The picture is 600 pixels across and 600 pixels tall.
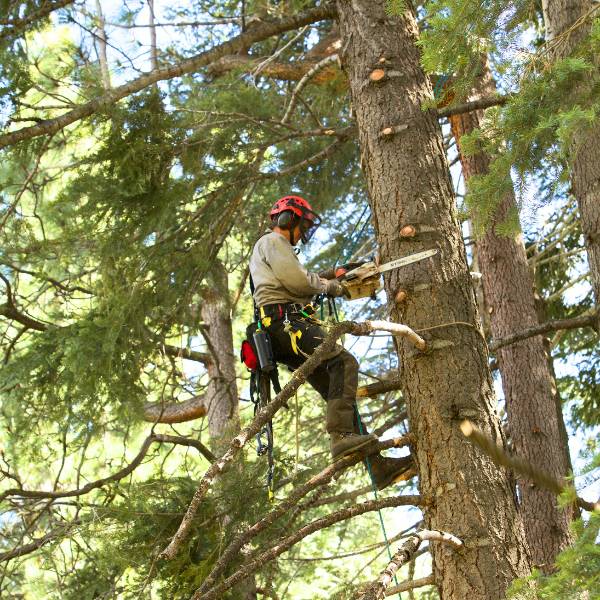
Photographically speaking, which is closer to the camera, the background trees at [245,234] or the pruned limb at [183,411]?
the background trees at [245,234]

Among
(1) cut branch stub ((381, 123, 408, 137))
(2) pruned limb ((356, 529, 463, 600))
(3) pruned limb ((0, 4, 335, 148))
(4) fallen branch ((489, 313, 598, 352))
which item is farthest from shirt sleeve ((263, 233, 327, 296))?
(2) pruned limb ((356, 529, 463, 600))

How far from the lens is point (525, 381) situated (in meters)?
7.23

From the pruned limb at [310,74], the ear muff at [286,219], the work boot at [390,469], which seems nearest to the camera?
the work boot at [390,469]

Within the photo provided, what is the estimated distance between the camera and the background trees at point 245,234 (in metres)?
4.17

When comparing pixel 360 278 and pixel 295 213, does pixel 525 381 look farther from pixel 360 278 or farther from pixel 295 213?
pixel 360 278

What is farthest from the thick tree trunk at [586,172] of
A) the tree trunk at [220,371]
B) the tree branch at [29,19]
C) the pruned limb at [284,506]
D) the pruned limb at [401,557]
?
the tree trunk at [220,371]

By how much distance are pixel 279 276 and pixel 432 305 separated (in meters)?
1.17

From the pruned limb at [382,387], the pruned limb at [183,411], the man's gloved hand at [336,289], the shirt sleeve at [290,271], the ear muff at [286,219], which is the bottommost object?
the pruned limb at [382,387]

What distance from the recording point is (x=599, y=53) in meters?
3.99

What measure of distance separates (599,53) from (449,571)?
231cm

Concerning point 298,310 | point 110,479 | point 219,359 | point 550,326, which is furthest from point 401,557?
point 219,359

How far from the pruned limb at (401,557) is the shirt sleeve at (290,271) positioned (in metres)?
1.71

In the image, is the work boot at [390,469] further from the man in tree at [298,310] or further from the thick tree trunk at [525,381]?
the thick tree trunk at [525,381]

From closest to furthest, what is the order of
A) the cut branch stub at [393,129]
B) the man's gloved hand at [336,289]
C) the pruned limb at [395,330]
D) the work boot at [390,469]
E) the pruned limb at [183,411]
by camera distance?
the pruned limb at [395,330] → the work boot at [390,469] → the cut branch stub at [393,129] → the man's gloved hand at [336,289] → the pruned limb at [183,411]
